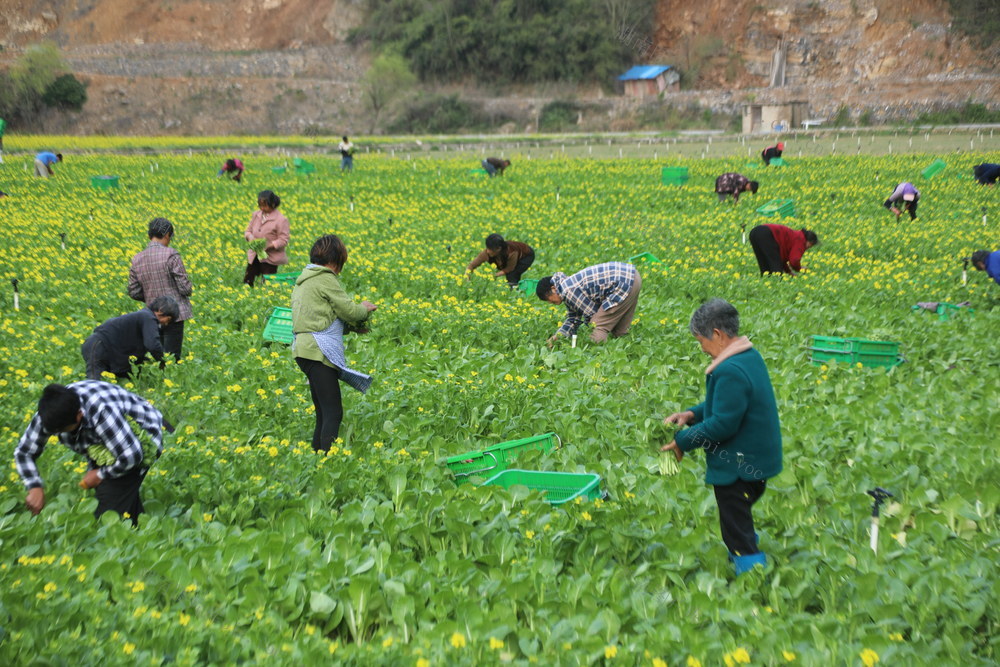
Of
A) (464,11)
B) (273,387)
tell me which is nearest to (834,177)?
(273,387)

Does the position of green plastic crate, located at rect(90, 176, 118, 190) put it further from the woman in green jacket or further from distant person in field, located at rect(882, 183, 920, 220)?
the woman in green jacket

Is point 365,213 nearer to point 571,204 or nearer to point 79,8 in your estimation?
point 571,204

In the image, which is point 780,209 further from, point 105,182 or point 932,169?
point 105,182

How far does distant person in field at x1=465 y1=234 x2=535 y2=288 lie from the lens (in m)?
10.1

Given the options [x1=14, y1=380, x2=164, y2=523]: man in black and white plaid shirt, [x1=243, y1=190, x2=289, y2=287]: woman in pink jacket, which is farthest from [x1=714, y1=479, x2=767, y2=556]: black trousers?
[x1=243, y1=190, x2=289, y2=287]: woman in pink jacket

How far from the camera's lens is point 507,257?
34.7ft

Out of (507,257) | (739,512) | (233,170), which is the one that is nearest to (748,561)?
(739,512)

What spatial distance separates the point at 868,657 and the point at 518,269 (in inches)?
314

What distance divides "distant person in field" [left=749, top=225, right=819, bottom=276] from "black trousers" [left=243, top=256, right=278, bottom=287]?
666 centimetres

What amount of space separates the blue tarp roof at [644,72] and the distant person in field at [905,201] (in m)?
56.9

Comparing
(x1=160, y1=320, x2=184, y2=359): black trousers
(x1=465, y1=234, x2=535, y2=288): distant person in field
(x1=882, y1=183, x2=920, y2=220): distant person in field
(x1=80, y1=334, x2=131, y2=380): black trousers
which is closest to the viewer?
(x1=80, y1=334, x2=131, y2=380): black trousers

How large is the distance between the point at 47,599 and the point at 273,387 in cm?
383

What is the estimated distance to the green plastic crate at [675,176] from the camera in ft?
79.8

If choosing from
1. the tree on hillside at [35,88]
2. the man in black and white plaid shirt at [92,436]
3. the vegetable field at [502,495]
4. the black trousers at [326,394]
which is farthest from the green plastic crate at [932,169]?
the tree on hillside at [35,88]
